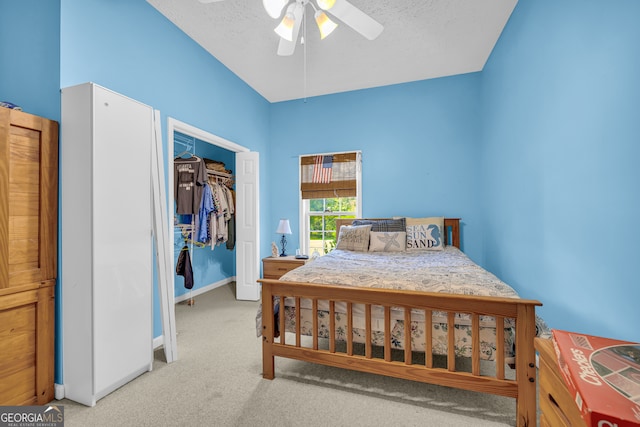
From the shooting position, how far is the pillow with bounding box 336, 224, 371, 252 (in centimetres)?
309

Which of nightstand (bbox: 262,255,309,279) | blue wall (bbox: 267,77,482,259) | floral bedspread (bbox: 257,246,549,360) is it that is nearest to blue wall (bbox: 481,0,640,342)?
floral bedspread (bbox: 257,246,549,360)

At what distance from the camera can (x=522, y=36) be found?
2.20 metres

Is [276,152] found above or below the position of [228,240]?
above

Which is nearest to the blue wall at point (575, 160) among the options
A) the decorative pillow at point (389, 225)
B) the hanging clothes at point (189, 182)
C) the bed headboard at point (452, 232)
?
the bed headboard at point (452, 232)

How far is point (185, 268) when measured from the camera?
10.5 feet

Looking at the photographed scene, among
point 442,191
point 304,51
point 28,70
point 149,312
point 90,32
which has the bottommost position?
point 149,312

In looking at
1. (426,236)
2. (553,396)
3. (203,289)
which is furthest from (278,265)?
(553,396)

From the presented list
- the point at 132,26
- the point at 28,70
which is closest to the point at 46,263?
the point at 28,70

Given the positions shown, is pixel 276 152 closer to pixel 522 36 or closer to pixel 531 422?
pixel 522 36

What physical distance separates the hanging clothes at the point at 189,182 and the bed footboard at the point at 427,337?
192cm

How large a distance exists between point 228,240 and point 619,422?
4035 millimetres

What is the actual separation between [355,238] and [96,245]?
230 centimetres

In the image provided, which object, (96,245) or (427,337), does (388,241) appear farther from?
(96,245)

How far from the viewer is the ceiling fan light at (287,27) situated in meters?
1.88
